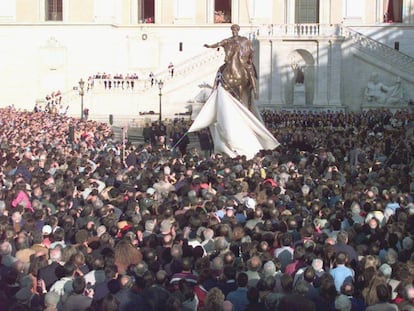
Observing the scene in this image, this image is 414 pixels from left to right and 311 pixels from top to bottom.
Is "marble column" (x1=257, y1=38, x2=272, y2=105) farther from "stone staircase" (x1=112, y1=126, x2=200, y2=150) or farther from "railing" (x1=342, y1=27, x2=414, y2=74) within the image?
"stone staircase" (x1=112, y1=126, x2=200, y2=150)

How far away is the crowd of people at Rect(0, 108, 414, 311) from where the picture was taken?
363 inches

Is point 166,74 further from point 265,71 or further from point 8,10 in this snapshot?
point 8,10

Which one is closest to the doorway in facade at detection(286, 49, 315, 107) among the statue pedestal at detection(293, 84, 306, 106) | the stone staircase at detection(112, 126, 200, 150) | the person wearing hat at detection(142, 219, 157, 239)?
the statue pedestal at detection(293, 84, 306, 106)

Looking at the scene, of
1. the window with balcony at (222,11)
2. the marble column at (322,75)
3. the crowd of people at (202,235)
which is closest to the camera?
the crowd of people at (202,235)

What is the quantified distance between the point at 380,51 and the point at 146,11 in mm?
15408

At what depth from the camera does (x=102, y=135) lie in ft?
101

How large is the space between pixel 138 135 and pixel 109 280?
1156 inches

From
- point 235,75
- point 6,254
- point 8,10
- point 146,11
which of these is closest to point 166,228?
point 6,254

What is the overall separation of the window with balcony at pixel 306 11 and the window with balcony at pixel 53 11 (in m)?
14.9

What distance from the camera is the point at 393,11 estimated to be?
163 ft

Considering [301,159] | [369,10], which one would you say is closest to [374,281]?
[301,159]

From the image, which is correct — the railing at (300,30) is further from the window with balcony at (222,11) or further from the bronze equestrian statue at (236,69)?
the bronze equestrian statue at (236,69)

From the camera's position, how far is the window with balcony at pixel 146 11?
169 ft

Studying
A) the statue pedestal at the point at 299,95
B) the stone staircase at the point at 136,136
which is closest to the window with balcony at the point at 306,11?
the statue pedestal at the point at 299,95
